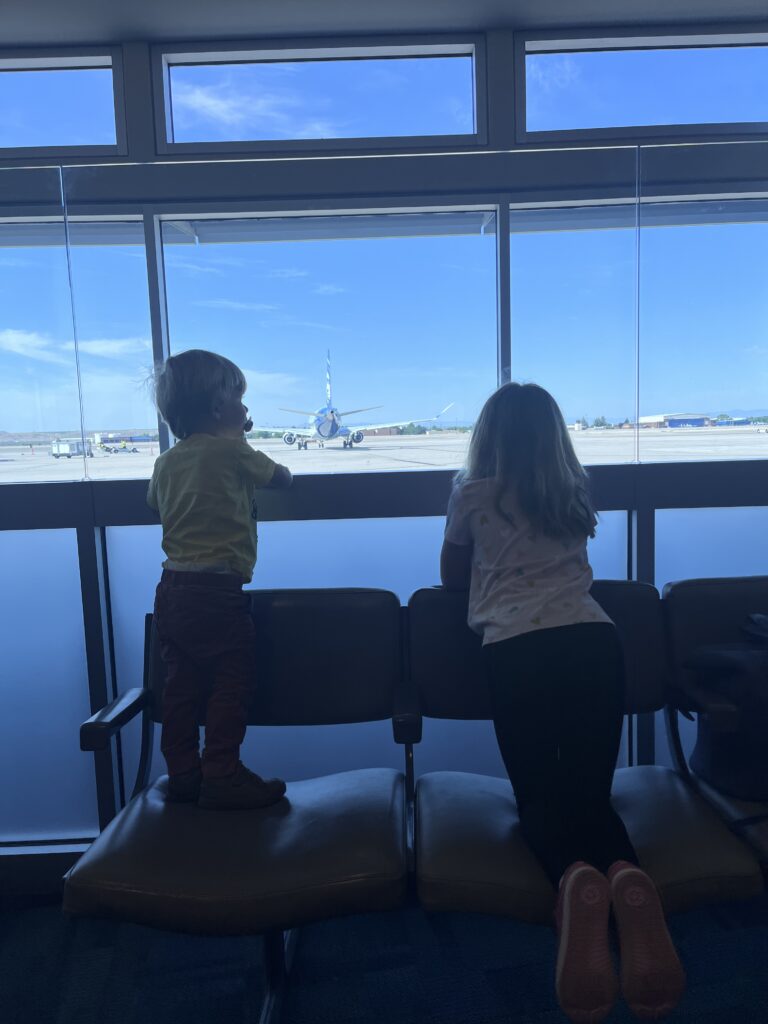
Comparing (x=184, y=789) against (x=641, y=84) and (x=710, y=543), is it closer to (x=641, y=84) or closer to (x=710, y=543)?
(x=710, y=543)

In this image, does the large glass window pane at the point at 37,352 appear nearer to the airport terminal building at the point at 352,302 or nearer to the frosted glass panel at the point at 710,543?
the airport terminal building at the point at 352,302

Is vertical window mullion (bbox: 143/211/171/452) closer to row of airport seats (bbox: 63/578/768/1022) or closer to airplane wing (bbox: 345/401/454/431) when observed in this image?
airplane wing (bbox: 345/401/454/431)

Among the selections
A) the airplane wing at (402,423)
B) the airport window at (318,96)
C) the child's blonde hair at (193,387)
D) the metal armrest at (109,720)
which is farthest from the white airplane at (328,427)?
the metal armrest at (109,720)

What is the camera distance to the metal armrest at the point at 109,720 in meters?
1.47

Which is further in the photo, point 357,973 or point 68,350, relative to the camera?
point 68,350

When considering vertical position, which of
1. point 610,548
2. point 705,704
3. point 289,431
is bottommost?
point 705,704

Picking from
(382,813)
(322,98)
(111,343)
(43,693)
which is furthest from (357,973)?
(322,98)

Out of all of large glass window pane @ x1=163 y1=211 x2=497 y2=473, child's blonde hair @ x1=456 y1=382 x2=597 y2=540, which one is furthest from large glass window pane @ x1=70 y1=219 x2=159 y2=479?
child's blonde hair @ x1=456 y1=382 x2=597 y2=540

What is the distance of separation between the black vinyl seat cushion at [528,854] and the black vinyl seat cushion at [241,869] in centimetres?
9

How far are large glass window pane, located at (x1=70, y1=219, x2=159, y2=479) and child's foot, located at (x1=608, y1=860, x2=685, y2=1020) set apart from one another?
169 centimetres

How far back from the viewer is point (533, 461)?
1.51m

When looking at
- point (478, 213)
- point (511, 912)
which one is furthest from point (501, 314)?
point (511, 912)

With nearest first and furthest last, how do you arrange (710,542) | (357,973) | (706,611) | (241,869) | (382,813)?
1. (241,869)
2. (382,813)
3. (357,973)
4. (706,611)
5. (710,542)

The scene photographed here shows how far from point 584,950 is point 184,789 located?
3.13 ft
